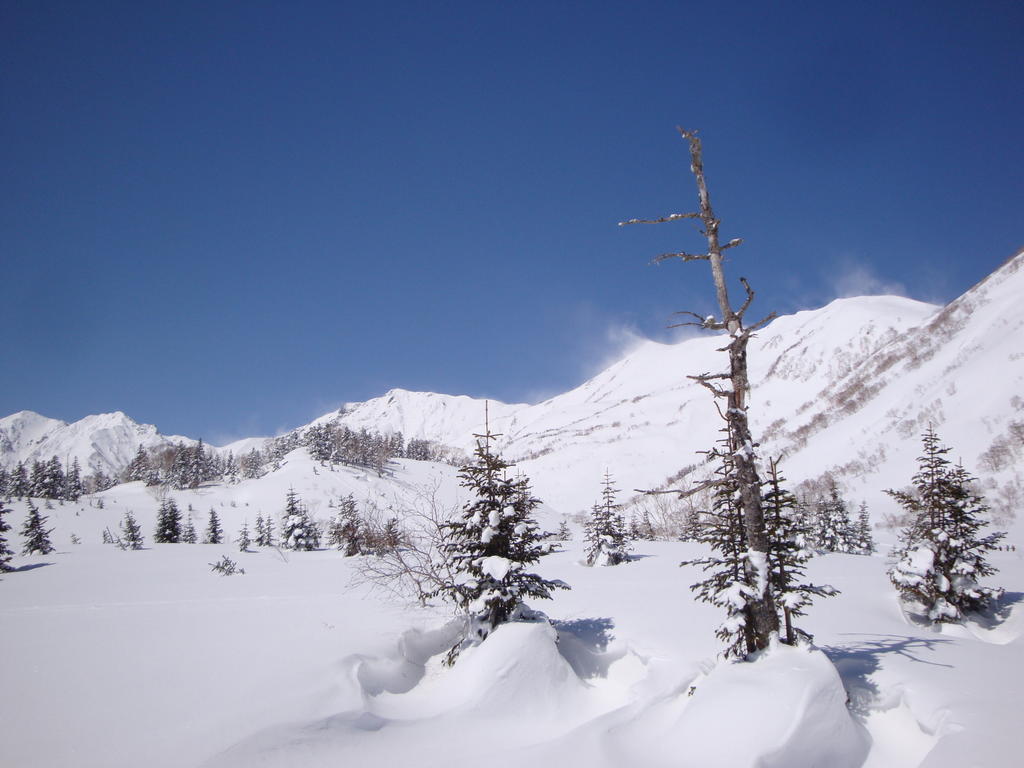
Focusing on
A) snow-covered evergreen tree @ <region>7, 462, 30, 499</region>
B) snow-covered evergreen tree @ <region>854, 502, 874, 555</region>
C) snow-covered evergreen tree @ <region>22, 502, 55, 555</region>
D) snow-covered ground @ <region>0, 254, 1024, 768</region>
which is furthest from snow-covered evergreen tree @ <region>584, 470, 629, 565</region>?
snow-covered evergreen tree @ <region>7, 462, 30, 499</region>

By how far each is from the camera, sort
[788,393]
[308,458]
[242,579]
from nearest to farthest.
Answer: [242,579] → [308,458] → [788,393]

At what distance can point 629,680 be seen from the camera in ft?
35.7

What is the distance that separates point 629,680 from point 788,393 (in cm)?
17941

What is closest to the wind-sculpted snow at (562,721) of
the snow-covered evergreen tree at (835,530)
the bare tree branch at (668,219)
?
the bare tree branch at (668,219)

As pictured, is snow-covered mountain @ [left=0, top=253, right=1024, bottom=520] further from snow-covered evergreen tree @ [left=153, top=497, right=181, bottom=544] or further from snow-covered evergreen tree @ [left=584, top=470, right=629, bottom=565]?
snow-covered evergreen tree @ [left=153, top=497, right=181, bottom=544]

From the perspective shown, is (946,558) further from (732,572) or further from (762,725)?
(762,725)

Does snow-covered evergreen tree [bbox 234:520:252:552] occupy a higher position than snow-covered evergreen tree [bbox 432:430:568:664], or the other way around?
snow-covered evergreen tree [bbox 432:430:568:664]

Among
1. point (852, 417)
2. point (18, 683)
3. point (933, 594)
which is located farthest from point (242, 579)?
point (852, 417)

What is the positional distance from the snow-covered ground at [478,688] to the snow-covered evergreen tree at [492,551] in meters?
1.28

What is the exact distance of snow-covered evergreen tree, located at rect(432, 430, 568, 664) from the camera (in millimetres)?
11430

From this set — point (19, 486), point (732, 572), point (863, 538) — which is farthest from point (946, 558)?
point (19, 486)

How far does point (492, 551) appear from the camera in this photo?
39.6 feet

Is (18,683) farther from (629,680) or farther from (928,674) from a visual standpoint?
(928,674)

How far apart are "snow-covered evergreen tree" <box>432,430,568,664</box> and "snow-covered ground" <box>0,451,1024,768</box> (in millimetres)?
1277
